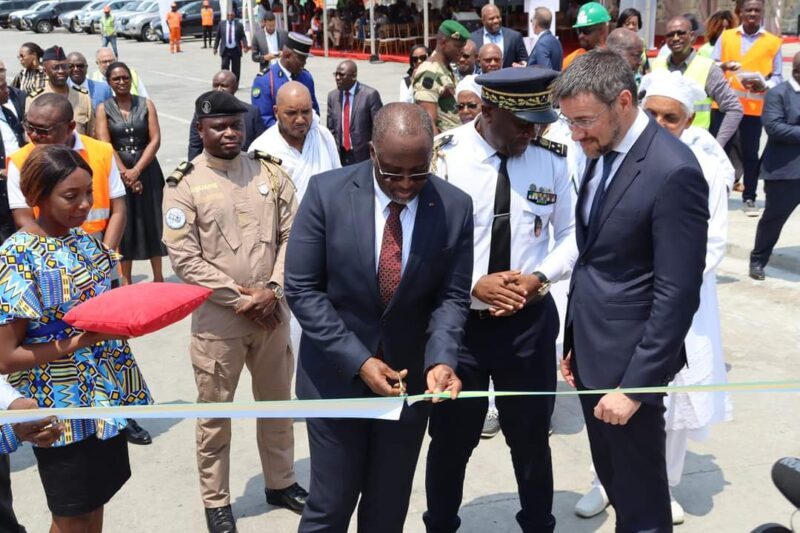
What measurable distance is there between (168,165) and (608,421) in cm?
1102

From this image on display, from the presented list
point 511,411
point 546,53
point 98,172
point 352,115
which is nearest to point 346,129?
point 352,115

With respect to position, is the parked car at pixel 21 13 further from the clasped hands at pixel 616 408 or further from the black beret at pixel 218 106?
the clasped hands at pixel 616 408

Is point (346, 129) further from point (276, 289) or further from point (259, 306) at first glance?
point (259, 306)

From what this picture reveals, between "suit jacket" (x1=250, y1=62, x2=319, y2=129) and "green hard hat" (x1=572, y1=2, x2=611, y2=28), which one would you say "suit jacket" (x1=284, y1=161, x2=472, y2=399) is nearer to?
"suit jacket" (x1=250, y1=62, x2=319, y2=129)

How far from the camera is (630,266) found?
2.93 metres

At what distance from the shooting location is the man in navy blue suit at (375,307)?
3.03m

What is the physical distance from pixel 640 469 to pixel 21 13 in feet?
157

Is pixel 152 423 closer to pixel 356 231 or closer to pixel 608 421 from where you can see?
pixel 356 231

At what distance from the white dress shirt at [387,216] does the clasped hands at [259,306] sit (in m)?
1.01

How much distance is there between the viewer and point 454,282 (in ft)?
10.5

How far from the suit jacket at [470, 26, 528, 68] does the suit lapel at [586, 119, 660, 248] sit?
24.5 ft

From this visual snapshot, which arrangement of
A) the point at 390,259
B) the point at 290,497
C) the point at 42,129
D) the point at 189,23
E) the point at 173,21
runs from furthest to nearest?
the point at 189,23 → the point at 173,21 → the point at 42,129 → the point at 290,497 → the point at 390,259

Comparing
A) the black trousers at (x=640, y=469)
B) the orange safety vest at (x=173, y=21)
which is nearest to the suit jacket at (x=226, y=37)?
the orange safety vest at (x=173, y=21)

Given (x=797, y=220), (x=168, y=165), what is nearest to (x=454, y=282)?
(x=797, y=220)
